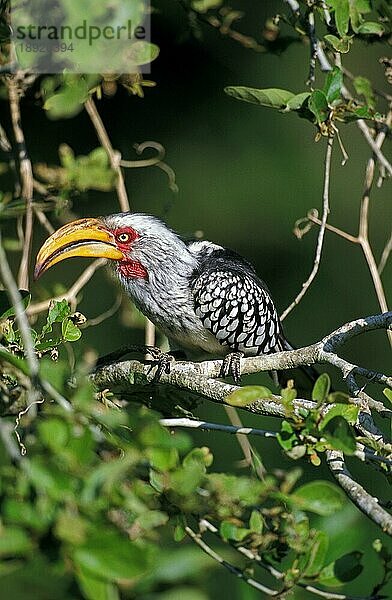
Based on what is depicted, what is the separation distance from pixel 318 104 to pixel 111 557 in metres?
1.31

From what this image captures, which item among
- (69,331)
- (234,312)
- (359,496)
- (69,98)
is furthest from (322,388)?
(234,312)

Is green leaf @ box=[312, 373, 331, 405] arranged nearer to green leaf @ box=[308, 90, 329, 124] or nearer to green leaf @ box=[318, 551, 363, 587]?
green leaf @ box=[318, 551, 363, 587]

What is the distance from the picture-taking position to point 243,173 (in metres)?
6.81

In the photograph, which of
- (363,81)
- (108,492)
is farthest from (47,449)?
(363,81)

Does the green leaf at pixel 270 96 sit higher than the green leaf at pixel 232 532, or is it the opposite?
the green leaf at pixel 270 96

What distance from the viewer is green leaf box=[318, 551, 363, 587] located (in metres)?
1.32

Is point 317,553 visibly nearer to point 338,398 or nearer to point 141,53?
point 338,398

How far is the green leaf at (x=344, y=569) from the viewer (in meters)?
1.32

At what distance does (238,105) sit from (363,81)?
15.2 feet

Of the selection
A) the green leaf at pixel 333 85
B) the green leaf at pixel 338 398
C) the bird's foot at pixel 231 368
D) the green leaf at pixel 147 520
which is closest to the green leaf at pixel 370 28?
the green leaf at pixel 333 85

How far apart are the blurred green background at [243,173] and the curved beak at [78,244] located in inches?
135

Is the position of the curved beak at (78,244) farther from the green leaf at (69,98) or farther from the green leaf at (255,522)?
the green leaf at (255,522)

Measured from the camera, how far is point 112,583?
101 centimetres

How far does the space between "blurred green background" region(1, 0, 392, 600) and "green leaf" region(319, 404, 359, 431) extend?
4696 millimetres
